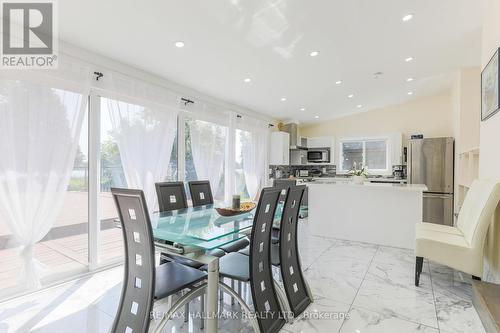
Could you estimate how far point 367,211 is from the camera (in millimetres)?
4074

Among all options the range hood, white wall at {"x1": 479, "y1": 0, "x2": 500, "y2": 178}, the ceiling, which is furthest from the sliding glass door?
white wall at {"x1": 479, "y1": 0, "x2": 500, "y2": 178}

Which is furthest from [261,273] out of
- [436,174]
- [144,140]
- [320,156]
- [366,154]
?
[366,154]

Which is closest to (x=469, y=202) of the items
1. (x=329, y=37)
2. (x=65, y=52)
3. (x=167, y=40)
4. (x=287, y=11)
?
(x=329, y=37)

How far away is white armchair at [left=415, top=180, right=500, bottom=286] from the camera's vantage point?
224cm

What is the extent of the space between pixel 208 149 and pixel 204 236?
283 cm

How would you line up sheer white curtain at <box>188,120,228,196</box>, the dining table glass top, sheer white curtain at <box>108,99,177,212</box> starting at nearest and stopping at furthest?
the dining table glass top → sheer white curtain at <box>108,99,177,212</box> → sheer white curtain at <box>188,120,228,196</box>

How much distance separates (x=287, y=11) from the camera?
243 centimetres

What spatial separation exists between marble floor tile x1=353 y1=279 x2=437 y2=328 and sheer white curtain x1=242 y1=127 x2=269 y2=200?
339 cm

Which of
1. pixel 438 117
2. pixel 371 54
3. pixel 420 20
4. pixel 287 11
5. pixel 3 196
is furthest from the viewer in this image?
pixel 438 117

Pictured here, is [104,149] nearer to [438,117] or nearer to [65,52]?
[65,52]

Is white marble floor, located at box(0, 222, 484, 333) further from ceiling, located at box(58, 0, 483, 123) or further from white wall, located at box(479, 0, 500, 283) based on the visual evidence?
ceiling, located at box(58, 0, 483, 123)

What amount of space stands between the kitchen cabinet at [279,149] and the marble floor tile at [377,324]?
14.8 ft

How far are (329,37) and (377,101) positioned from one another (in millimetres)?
3685

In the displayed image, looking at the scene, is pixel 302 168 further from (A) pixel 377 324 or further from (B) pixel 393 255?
(A) pixel 377 324
